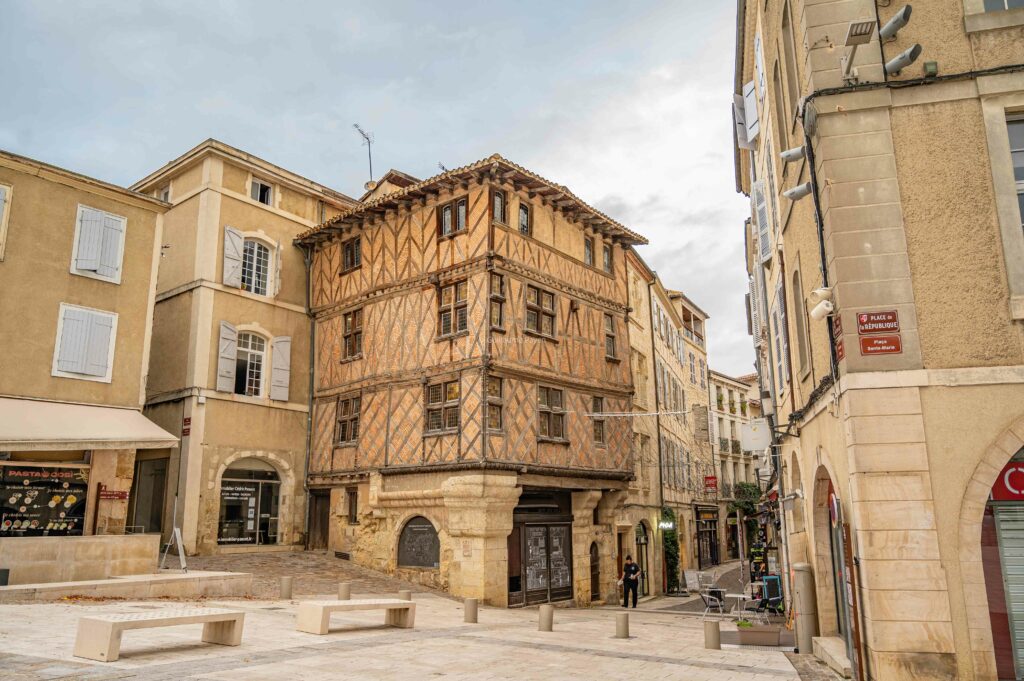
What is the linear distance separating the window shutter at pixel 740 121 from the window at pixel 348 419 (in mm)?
10376

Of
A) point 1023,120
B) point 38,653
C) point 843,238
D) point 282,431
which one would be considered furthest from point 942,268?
point 282,431

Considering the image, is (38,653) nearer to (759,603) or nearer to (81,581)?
(81,581)

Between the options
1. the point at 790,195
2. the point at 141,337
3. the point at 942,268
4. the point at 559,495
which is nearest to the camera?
the point at 942,268

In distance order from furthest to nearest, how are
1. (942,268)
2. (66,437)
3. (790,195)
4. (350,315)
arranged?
(350,315) → (66,437) → (790,195) → (942,268)

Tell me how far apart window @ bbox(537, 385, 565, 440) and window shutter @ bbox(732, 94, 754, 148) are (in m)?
6.63

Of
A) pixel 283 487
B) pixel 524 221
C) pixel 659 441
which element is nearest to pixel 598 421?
pixel 524 221

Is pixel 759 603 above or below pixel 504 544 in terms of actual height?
below

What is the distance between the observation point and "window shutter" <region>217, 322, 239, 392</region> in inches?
686

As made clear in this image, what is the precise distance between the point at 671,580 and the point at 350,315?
12.9m

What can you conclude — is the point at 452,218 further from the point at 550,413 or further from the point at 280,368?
the point at 280,368

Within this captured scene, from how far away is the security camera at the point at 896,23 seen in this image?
6.56 metres

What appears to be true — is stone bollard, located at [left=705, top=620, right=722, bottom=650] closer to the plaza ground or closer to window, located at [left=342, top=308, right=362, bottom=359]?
the plaza ground

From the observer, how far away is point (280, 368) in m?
18.6

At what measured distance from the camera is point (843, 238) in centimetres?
680
